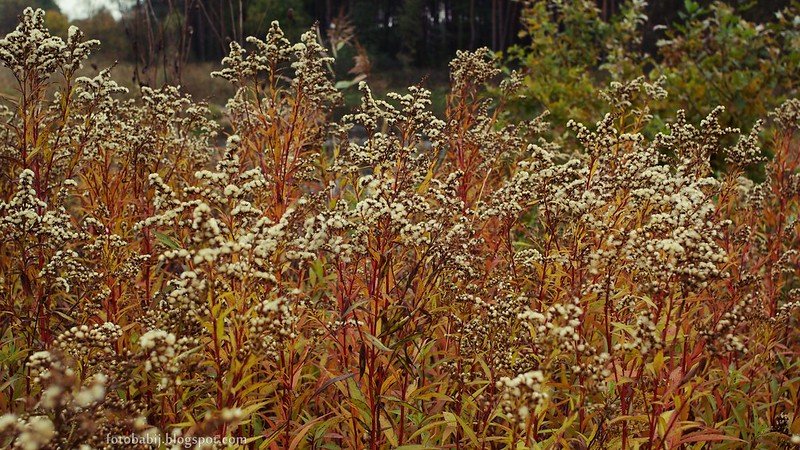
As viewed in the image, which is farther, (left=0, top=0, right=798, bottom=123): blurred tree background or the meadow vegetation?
(left=0, top=0, right=798, bottom=123): blurred tree background

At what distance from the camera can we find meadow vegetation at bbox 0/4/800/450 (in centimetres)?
246

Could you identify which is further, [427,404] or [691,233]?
[427,404]

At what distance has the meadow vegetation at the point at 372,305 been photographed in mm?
2465

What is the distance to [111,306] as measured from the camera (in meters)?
3.64

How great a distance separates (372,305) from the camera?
10.1ft

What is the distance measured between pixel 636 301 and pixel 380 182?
5.42 feet

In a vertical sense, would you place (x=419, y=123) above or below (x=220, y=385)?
above

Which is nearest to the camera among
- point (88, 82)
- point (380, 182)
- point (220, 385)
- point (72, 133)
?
point (220, 385)

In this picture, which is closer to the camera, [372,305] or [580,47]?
[372,305]

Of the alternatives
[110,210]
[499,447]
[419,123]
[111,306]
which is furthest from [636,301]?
[110,210]

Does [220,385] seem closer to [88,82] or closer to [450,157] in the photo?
[88,82]

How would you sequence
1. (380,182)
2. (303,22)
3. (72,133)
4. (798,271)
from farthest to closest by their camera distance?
(303,22) < (798,271) < (72,133) < (380,182)

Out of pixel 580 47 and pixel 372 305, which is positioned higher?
pixel 580 47

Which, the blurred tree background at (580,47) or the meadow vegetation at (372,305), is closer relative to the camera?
the meadow vegetation at (372,305)
